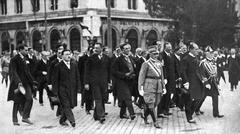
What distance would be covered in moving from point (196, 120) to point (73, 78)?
3.25 metres

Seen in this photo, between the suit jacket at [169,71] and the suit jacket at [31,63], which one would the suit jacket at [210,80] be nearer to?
the suit jacket at [169,71]

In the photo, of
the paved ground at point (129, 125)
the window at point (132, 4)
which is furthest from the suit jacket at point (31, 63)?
the window at point (132, 4)

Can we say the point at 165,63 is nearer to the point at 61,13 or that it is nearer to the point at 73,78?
the point at 73,78

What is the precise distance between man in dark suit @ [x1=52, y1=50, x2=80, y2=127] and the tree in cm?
2248

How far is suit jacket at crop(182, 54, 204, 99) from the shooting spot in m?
11.3

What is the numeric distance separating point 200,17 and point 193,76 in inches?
875

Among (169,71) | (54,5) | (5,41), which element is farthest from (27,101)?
(5,41)

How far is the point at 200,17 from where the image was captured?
33.1 meters

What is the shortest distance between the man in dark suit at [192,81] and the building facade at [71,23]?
2486cm

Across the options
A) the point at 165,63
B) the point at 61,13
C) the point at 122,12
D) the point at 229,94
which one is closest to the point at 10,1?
the point at 61,13

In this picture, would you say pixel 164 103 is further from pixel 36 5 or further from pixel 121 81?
pixel 36 5

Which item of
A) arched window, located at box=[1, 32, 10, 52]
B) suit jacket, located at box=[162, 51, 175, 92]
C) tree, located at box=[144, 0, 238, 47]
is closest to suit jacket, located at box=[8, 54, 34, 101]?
suit jacket, located at box=[162, 51, 175, 92]

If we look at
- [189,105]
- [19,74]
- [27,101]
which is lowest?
[189,105]

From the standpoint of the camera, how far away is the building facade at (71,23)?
39.3 metres
